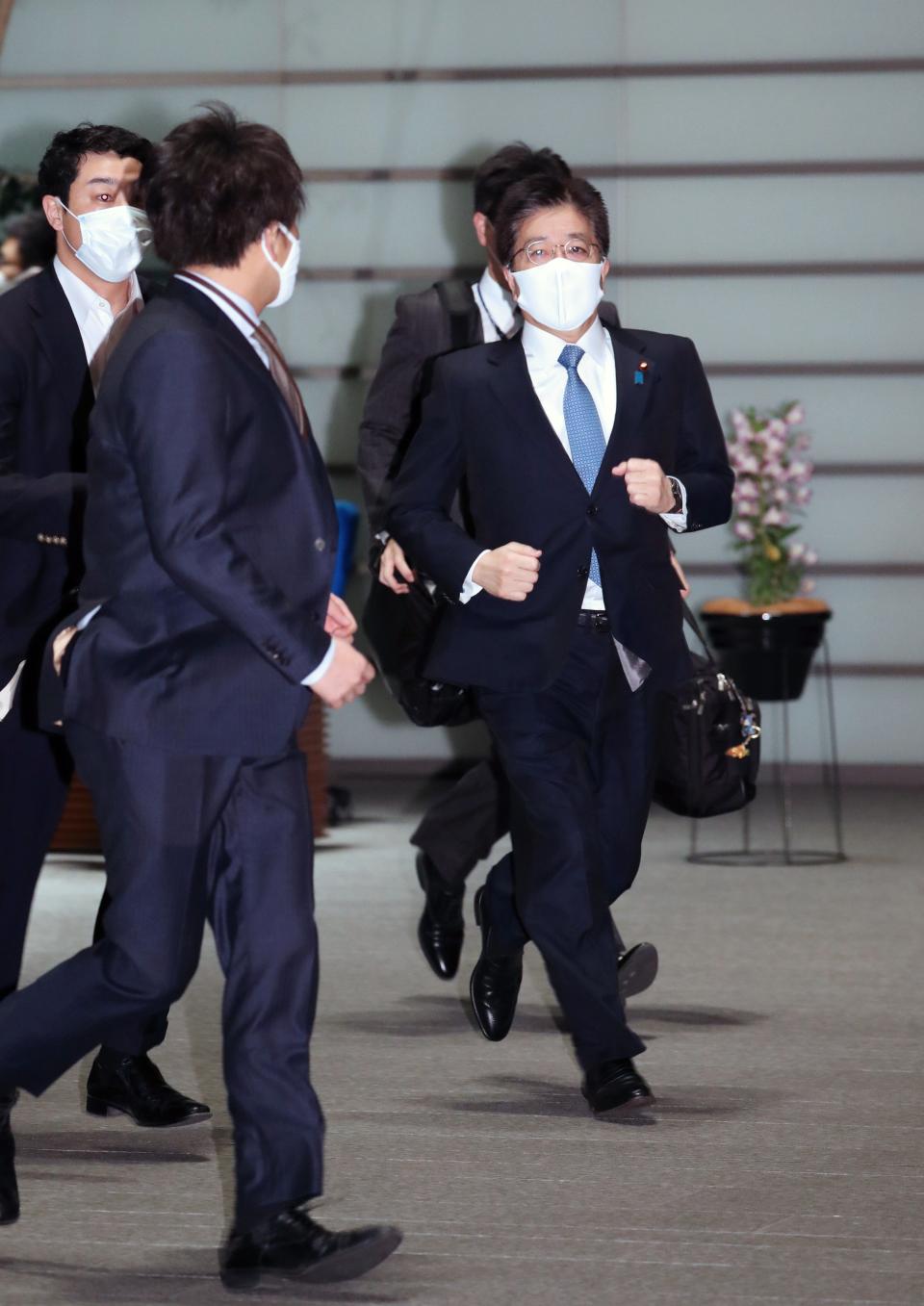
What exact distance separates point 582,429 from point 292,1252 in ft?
4.87

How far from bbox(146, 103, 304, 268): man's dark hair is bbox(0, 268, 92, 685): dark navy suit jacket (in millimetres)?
800

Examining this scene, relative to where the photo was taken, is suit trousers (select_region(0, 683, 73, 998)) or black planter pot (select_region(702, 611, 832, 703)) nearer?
suit trousers (select_region(0, 683, 73, 998))

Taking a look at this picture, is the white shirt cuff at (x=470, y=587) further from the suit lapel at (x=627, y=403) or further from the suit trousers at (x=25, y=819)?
the suit trousers at (x=25, y=819)

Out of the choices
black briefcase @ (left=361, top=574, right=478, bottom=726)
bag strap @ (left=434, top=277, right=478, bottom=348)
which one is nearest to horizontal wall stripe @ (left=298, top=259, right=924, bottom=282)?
bag strap @ (left=434, top=277, right=478, bottom=348)

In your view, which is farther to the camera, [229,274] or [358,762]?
[358,762]

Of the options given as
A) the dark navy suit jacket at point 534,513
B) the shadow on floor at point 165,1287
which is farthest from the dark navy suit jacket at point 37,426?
the shadow on floor at point 165,1287

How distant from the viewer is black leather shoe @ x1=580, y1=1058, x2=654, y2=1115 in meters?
3.31

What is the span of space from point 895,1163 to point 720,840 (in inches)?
155

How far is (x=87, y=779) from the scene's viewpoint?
256 centimetres

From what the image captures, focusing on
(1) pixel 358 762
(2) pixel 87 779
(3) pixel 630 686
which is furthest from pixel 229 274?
(1) pixel 358 762

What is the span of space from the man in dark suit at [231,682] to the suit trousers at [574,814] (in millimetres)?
860

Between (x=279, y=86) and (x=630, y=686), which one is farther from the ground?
(x=279, y=86)

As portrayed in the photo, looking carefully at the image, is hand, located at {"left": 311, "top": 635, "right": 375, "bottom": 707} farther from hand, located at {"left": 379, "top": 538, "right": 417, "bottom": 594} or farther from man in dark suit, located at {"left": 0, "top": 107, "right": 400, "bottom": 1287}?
hand, located at {"left": 379, "top": 538, "right": 417, "bottom": 594}

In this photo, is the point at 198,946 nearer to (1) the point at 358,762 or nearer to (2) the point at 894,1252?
(2) the point at 894,1252
